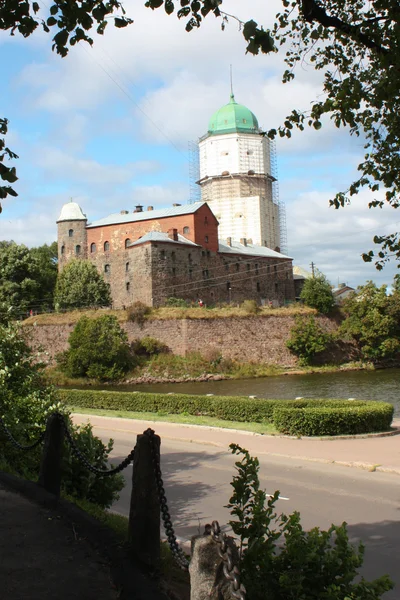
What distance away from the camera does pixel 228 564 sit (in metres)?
3.15

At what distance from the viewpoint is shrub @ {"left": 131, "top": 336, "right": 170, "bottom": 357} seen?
5131 centimetres

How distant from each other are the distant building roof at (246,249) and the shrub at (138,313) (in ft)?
54.8

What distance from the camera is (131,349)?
51344 millimetres

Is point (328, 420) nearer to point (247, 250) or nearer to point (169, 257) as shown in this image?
point (169, 257)

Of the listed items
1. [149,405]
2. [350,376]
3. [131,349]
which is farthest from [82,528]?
[131,349]

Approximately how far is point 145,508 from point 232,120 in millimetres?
78798

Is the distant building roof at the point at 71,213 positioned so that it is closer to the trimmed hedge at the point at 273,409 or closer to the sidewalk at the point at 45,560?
the trimmed hedge at the point at 273,409

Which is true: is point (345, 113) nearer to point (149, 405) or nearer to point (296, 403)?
point (296, 403)

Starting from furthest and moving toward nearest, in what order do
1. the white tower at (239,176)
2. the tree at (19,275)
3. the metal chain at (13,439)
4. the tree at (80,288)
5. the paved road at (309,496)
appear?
the white tower at (239,176)
the tree at (80,288)
the tree at (19,275)
the metal chain at (13,439)
the paved road at (309,496)

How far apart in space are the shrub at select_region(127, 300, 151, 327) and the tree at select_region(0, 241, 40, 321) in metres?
10.6

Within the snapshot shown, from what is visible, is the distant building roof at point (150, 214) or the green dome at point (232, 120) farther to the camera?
the green dome at point (232, 120)

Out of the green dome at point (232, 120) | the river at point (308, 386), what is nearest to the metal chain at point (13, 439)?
the river at point (308, 386)

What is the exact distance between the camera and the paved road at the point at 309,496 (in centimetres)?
698

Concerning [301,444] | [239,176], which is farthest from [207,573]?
[239,176]
